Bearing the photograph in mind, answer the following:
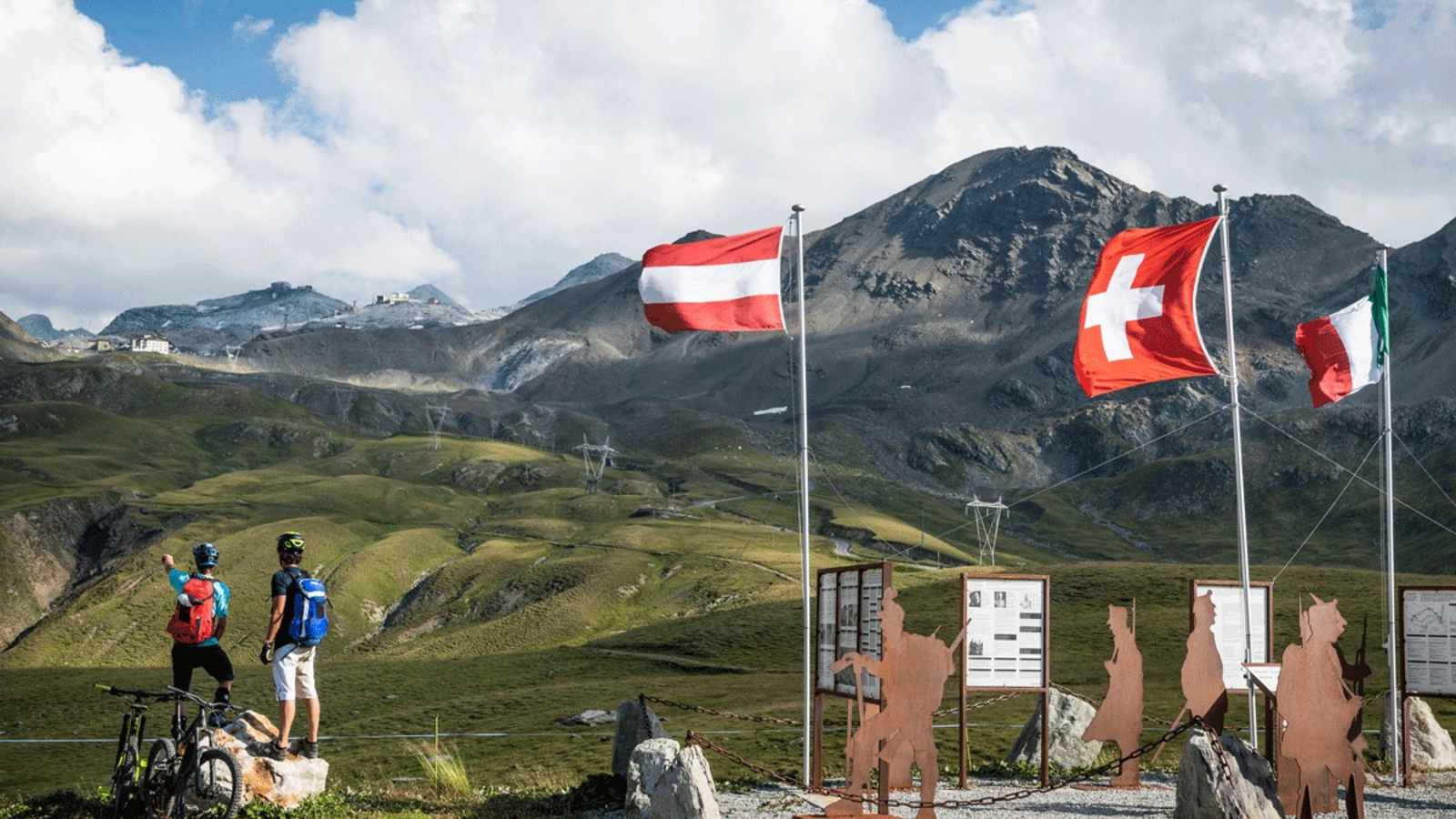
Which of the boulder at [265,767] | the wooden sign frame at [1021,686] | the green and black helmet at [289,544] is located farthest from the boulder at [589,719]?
the green and black helmet at [289,544]

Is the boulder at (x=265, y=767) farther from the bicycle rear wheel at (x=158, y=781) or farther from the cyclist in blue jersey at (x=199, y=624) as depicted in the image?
the bicycle rear wheel at (x=158, y=781)

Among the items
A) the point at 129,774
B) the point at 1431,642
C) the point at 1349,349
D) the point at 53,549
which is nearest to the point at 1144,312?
the point at 1349,349

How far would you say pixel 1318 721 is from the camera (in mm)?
23875

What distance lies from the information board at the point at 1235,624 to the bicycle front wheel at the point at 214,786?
64.2 feet

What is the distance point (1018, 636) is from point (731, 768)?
1213 centimetres

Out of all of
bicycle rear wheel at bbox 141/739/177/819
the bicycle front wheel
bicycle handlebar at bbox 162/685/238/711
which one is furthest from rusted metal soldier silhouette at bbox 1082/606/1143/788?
bicycle rear wheel at bbox 141/739/177/819

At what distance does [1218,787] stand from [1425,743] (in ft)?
55.0

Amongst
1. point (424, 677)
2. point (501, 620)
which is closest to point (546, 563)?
point (501, 620)

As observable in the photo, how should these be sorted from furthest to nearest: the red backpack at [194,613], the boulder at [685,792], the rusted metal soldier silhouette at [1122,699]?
the rusted metal soldier silhouette at [1122,699] < the red backpack at [194,613] < the boulder at [685,792]

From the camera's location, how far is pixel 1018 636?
30016mm

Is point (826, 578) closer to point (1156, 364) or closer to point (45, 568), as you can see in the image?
point (1156, 364)

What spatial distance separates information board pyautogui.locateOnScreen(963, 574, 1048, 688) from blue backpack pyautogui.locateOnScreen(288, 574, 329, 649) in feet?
42.6

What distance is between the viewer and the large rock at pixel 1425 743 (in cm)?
3456

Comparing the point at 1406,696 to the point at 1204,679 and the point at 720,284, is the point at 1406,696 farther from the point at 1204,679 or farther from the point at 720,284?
the point at 720,284
